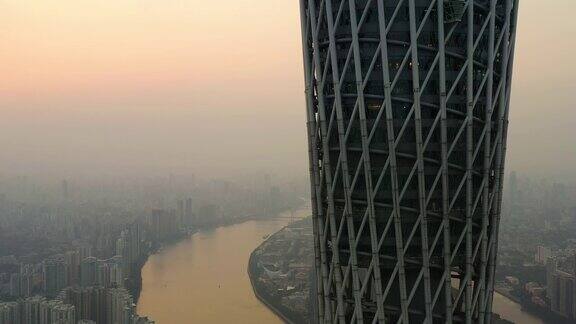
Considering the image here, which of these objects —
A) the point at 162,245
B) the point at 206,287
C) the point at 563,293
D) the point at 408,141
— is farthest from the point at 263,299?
the point at 408,141

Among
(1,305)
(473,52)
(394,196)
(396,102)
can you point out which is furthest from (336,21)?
(1,305)

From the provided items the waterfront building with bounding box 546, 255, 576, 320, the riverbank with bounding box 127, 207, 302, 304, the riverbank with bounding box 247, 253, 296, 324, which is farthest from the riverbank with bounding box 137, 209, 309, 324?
the waterfront building with bounding box 546, 255, 576, 320

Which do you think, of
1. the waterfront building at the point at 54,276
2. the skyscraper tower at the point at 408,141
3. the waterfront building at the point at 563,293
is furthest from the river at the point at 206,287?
the skyscraper tower at the point at 408,141

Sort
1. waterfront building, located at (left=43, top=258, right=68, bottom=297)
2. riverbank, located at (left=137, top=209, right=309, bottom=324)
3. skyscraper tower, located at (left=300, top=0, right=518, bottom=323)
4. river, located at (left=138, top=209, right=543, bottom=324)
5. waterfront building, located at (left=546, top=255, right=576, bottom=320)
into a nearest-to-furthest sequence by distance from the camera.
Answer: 1. skyscraper tower, located at (left=300, top=0, right=518, bottom=323)
2. waterfront building, located at (left=546, top=255, right=576, bottom=320)
3. river, located at (left=138, top=209, right=543, bottom=324)
4. riverbank, located at (left=137, top=209, right=309, bottom=324)
5. waterfront building, located at (left=43, top=258, right=68, bottom=297)

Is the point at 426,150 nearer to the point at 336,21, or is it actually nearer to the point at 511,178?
the point at 336,21

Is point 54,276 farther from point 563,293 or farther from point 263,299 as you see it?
point 563,293

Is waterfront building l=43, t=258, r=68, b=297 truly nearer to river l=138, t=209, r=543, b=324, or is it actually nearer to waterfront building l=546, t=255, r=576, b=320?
river l=138, t=209, r=543, b=324

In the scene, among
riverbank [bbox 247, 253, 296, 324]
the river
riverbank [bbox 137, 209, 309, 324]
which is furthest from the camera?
riverbank [bbox 137, 209, 309, 324]
